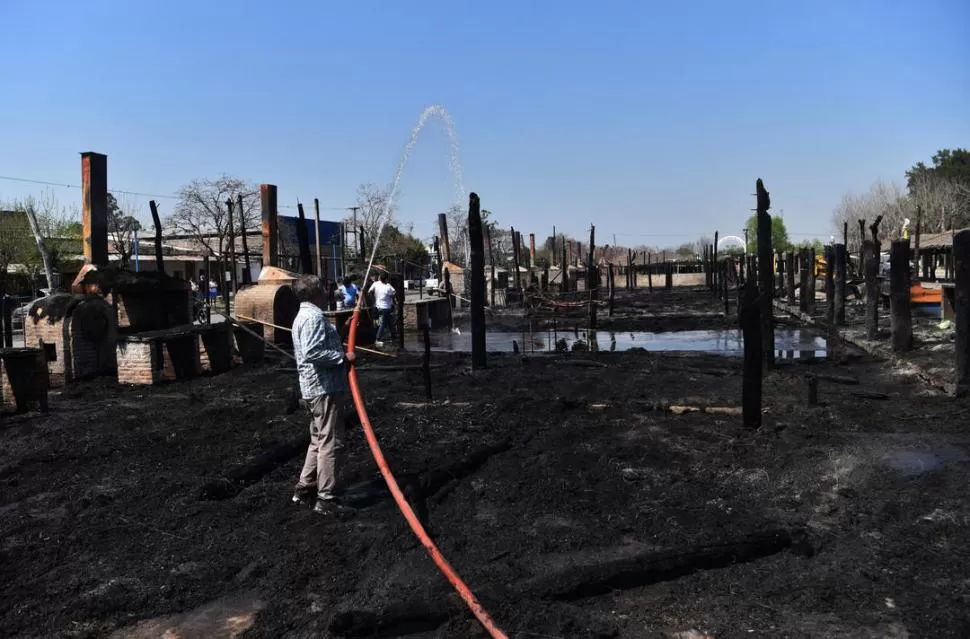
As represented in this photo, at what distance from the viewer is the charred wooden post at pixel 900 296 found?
12621 mm

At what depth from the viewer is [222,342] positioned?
1400 cm

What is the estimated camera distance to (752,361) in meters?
7.47

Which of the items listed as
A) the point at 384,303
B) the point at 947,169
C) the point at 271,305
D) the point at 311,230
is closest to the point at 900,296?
the point at 384,303

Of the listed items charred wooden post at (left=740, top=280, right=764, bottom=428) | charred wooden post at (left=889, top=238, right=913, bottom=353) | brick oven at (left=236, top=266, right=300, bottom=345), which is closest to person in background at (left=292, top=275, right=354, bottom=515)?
charred wooden post at (left=740, top=280, right=764, bottom=428)

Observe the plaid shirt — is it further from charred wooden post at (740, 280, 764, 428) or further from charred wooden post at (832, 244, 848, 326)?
charred wooden post at (832, 244, 848, 326)

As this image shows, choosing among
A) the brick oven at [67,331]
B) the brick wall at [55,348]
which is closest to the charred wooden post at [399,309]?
the brick oven at [67,331]

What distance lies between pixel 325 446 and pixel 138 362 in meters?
7.62

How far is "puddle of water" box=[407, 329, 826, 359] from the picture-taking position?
16.2 meters

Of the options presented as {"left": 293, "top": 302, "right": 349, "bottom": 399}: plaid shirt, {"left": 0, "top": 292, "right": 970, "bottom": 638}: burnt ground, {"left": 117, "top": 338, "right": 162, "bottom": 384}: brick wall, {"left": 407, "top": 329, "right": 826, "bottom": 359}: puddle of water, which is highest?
{"left": 293, "top": 302, "right": 349, "bottom": 399}: plaid shirt

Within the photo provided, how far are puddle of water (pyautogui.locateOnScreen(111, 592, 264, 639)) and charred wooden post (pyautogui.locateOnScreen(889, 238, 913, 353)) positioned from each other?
11840 mm

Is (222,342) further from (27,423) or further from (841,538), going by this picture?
(841,538)

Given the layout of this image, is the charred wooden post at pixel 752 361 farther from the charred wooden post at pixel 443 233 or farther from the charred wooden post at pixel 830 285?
the charred wooden post at pixel 443 233

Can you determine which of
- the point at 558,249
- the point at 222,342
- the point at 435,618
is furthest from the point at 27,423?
the point at 558,249

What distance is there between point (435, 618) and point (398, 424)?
4.74m
